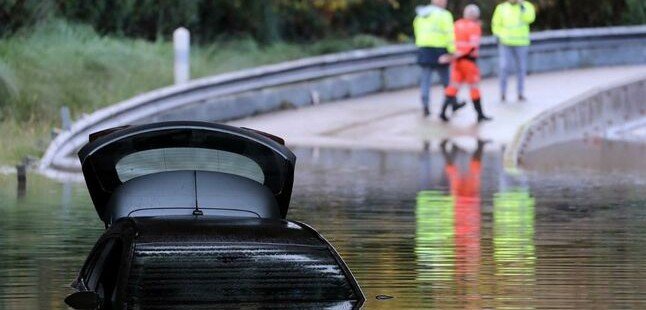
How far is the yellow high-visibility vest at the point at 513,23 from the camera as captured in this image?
3297cm

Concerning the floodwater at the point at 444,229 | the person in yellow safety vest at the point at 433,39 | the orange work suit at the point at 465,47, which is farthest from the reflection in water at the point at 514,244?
the person in yellow safety vest at the point at 433,39

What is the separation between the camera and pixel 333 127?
30.3 m

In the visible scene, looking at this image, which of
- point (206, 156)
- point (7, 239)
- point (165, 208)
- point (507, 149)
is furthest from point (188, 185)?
point (507, 149)

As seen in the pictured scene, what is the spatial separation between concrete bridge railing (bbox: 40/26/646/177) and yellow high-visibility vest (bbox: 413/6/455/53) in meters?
2.07

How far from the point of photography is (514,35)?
3309 centimetres

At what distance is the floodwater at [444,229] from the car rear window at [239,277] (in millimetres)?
826

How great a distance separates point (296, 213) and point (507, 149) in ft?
29.7

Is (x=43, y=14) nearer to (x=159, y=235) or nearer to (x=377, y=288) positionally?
(x=377, y=288)

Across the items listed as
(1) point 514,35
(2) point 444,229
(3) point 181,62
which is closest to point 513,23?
(1) point 514,35

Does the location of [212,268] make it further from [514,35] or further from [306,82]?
[514,35]

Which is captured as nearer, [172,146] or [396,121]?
[172,146]

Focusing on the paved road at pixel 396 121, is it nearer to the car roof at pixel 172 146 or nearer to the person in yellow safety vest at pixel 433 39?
the person in yellow safety vest at pixel 433 39

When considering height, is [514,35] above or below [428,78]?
above

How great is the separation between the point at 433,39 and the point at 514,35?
238 cm
